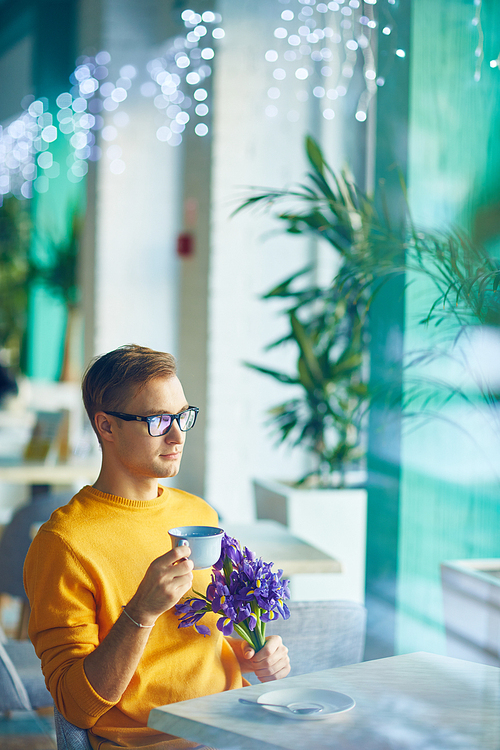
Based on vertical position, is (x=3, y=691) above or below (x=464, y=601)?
below

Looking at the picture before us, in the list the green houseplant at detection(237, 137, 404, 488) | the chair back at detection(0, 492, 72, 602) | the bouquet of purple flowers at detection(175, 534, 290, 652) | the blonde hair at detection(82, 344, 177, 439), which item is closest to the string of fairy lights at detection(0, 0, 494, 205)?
the green houseplant at detection(237, 137, 404, 488)

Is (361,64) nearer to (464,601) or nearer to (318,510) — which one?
(318,510)

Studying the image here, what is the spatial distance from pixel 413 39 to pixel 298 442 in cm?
164

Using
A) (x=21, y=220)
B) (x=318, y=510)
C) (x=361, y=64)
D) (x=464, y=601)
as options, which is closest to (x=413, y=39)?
(x=361, y=64)

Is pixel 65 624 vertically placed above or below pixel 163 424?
below

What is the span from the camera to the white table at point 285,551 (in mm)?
2150

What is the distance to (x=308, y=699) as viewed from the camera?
1099mm

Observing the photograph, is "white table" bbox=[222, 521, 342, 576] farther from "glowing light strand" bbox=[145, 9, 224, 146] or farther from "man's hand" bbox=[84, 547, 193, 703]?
"glowing light strand" bbox=[145, 9, 224, 146]

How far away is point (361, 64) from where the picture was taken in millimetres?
→ 3193

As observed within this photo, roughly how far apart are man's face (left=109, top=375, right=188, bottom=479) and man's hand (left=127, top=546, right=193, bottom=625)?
0.18 meters

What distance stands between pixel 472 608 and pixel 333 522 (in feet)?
3.96

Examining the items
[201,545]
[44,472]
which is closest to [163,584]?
[201,545]

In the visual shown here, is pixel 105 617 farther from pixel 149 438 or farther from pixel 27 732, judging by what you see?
pixel 27 732

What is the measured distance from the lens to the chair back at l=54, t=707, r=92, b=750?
4.00ft
